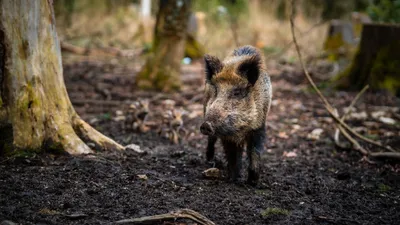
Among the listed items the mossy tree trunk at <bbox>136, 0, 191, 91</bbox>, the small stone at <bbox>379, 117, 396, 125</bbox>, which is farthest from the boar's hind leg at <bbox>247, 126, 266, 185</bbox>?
the mossy tree trunk at <bbox>136, 0, 191, 91</bbox>

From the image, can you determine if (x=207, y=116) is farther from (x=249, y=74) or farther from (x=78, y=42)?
(x=78, y=42)

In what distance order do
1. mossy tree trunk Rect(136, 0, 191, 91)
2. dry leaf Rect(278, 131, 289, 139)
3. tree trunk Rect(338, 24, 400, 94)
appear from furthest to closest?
mossy tree trunk Rect(136, 0, 191, 91) → tree trunk Rect(338, 24, 400, 94) → dry leaf Rect(278, 131, 289, 139)

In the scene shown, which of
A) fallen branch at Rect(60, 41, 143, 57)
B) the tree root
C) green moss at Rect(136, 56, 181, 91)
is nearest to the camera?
the tree root

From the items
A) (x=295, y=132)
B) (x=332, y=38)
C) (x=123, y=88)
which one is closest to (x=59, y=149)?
(x=295, y=132)

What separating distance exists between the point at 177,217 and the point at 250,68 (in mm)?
1819

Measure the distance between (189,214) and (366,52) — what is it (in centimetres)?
773

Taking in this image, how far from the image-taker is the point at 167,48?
1027 centimetres

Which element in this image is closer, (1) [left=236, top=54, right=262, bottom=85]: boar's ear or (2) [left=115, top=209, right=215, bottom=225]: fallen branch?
(2) [left=115, top=209, right=215, bottom=225]: fallen branch

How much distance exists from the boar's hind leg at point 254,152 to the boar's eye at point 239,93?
40 cm

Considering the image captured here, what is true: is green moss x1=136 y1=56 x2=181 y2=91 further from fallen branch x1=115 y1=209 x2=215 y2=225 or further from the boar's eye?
fallen branch x1=115 y1=209 x2=215 y2=225

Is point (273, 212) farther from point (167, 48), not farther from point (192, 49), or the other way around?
point (192, 49)

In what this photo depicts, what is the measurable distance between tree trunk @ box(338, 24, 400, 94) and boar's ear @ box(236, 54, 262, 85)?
19.6ft

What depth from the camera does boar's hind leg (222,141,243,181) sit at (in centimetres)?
516

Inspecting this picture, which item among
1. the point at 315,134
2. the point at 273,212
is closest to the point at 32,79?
the point at 273,212
